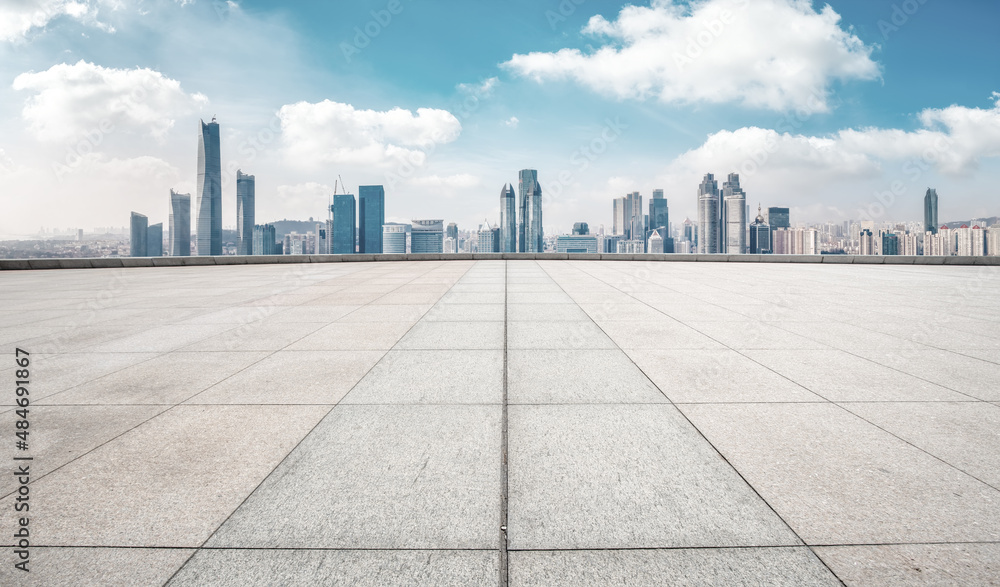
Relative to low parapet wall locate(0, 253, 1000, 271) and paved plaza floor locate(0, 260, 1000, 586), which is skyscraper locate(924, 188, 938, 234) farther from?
paved plaza floor locate(0, 260, 1000, 586)

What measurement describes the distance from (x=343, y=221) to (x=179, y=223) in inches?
1754

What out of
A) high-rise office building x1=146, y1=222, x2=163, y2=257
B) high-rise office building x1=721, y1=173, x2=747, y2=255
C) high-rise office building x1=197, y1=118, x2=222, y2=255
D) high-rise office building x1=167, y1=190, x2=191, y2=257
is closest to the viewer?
high-rise office building x1=721, y1=173, x2=747, y2=255

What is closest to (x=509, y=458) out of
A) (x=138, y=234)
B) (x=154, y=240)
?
(x=138, y=234)

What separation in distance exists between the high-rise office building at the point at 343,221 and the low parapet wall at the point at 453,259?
111071 mm

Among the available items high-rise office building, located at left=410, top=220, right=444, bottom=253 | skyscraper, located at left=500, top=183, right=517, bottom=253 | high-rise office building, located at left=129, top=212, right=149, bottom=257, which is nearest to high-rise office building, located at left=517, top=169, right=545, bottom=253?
skyscraper, located at left=500, top=183, right=517, bottom=253

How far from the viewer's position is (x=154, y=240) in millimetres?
95250

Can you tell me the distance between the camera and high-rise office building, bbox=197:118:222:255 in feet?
425

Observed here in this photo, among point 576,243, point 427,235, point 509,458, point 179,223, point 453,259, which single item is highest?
point 179,223

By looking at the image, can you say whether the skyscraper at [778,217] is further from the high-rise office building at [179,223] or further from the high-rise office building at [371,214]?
the high-rise office building at [179,223]

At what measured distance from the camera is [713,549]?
90.3 inches

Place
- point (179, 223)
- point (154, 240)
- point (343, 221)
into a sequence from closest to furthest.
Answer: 1. point (154, 240)
2. point (179, 223)
3. point (343, 221)

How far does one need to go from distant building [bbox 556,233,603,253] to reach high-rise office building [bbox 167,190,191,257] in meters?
98.1

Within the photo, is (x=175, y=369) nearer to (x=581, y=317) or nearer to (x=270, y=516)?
(x=270, y=516)

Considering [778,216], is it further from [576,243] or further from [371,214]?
[371,214]
